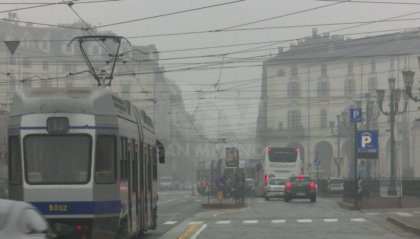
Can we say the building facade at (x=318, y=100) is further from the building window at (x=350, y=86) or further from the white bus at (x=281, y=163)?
the white bus at (x=281, y=163)

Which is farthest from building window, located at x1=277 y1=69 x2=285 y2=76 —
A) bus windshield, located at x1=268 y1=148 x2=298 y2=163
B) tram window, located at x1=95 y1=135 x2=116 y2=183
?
tram window, located at x1=95 y1=135 x2=116 y2=183

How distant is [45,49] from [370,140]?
Result: 258 ft

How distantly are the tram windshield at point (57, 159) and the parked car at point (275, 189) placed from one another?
4066 centimetres

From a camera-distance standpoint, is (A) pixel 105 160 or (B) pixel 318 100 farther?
(B) pixel 318 100

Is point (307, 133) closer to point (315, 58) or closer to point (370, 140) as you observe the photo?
point (315, 58)

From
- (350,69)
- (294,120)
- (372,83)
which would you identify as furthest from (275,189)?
(294,120)

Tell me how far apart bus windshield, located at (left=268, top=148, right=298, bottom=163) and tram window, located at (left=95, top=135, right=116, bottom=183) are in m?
46.7

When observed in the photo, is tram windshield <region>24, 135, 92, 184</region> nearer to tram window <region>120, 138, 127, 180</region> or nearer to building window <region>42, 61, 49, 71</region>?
tram window <region>120, 138, 127, 180</region>

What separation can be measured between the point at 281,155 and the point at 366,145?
71.3 ft

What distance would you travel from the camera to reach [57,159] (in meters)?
15.1

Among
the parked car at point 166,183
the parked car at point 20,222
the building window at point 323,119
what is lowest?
the parked car at point 166,183

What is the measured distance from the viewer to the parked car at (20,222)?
8.80m

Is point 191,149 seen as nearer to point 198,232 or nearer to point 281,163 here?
point 281,163

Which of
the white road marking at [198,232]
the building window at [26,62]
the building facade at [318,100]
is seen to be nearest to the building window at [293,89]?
the building facade at [318,100]
